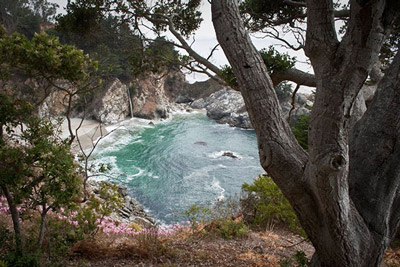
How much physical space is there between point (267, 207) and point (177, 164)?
11.8 m

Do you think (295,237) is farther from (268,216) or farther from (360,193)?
(360,193)

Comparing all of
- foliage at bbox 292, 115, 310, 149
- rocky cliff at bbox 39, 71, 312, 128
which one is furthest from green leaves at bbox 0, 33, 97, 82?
rocky cliff at bbox 39, 71, 312, 128

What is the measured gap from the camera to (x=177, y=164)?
655 inches

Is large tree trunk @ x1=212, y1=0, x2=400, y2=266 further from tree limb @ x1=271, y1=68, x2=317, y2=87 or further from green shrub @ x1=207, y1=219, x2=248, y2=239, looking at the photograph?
green shrub @ x1=207, y1=219, x2=248, y2=239

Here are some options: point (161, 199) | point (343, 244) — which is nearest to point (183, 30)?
point (343, 244)

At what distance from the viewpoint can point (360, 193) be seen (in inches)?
76.3

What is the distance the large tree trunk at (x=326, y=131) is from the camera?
60.2 inches

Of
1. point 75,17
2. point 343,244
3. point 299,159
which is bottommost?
point 343,244

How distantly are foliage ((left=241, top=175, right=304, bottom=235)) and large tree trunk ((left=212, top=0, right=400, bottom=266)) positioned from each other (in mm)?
3164

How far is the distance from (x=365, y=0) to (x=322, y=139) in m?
0.93

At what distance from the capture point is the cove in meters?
12.1

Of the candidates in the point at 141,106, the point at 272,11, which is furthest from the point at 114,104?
the point at 272,11

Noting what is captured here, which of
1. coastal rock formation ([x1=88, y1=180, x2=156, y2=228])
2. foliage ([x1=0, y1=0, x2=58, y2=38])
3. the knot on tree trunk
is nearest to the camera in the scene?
the knot on tree trunk

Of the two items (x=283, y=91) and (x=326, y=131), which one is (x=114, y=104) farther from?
(x=326, y=131)
